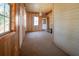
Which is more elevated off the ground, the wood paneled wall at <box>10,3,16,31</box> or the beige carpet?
the wood paneled wall at <box>10,3,16,31</box>

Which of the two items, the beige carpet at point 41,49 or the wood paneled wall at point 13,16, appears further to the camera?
the beige carpet at point 41,49

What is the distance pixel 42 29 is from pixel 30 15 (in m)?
1.33

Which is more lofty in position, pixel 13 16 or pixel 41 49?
pixel 13 16

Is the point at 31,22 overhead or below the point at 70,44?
overhead

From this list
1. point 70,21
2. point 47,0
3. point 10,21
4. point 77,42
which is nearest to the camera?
point 47,0

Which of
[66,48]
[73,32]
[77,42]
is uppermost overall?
[73,32]

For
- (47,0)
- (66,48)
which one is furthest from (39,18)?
(47,0)

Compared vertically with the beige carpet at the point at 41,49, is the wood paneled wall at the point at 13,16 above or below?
above

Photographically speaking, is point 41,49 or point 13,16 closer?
point 13,16

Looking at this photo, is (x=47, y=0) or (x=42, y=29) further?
(x=42, y=29)

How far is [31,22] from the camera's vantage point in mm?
9344

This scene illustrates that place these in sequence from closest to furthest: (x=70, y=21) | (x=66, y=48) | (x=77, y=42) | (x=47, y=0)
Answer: (x=47, y=0) < (x=77, y=42) < (x=70, y=21) < (x=66, y=48)

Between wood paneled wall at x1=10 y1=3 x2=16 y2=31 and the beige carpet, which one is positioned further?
the beige carpet

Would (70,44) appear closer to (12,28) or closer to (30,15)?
(12,28)
